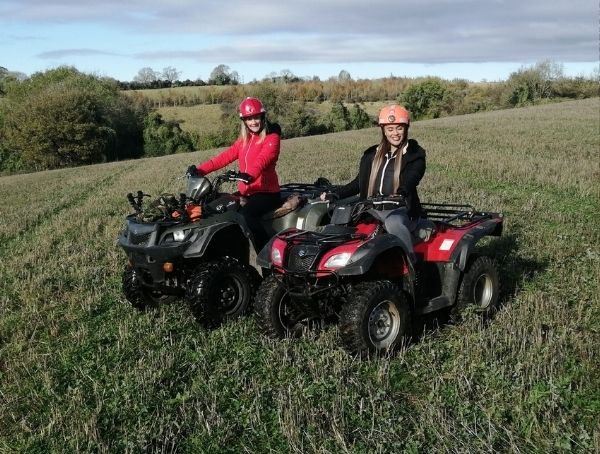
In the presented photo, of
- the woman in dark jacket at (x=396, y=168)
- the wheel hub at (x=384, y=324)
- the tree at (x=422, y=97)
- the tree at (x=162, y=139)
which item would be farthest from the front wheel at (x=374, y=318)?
the tree at (x=422, y=97)

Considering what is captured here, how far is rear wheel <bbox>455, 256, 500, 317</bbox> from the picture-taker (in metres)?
5.46

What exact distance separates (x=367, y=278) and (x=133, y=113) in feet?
201

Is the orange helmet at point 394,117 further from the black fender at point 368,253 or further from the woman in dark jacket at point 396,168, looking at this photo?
the black fender at point 368,253

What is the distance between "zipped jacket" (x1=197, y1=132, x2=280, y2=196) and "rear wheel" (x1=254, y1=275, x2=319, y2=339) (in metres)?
1.50

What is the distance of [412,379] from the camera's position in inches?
176

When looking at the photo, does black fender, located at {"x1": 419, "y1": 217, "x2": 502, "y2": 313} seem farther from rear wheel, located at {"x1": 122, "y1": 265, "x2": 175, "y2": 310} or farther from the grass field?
rear wheel, located at {"x1": 122, "y1": 265, "x2": 175, "y2": 310}

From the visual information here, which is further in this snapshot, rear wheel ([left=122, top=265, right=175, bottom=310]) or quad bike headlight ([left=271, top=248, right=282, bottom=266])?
rear wheel ([left=122, top=265, right=175, bottom=310])

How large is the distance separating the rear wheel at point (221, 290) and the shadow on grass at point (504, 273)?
164cm

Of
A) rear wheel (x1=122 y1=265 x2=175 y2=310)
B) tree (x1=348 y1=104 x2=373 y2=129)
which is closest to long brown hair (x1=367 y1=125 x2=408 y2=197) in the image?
rear wheel (x1=122 y1=265 x2=175 y2=310)

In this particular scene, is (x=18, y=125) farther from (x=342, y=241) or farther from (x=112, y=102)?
(x=342, y=241)

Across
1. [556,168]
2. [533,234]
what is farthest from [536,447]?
[556,168]

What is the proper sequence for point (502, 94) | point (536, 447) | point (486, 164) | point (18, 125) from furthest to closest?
point (502, 94) < point (18, 125) < point (486, 164) < point (536, 447)

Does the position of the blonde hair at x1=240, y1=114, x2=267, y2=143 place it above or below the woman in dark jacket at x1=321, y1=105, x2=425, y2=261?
above

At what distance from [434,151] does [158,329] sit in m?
17.7
